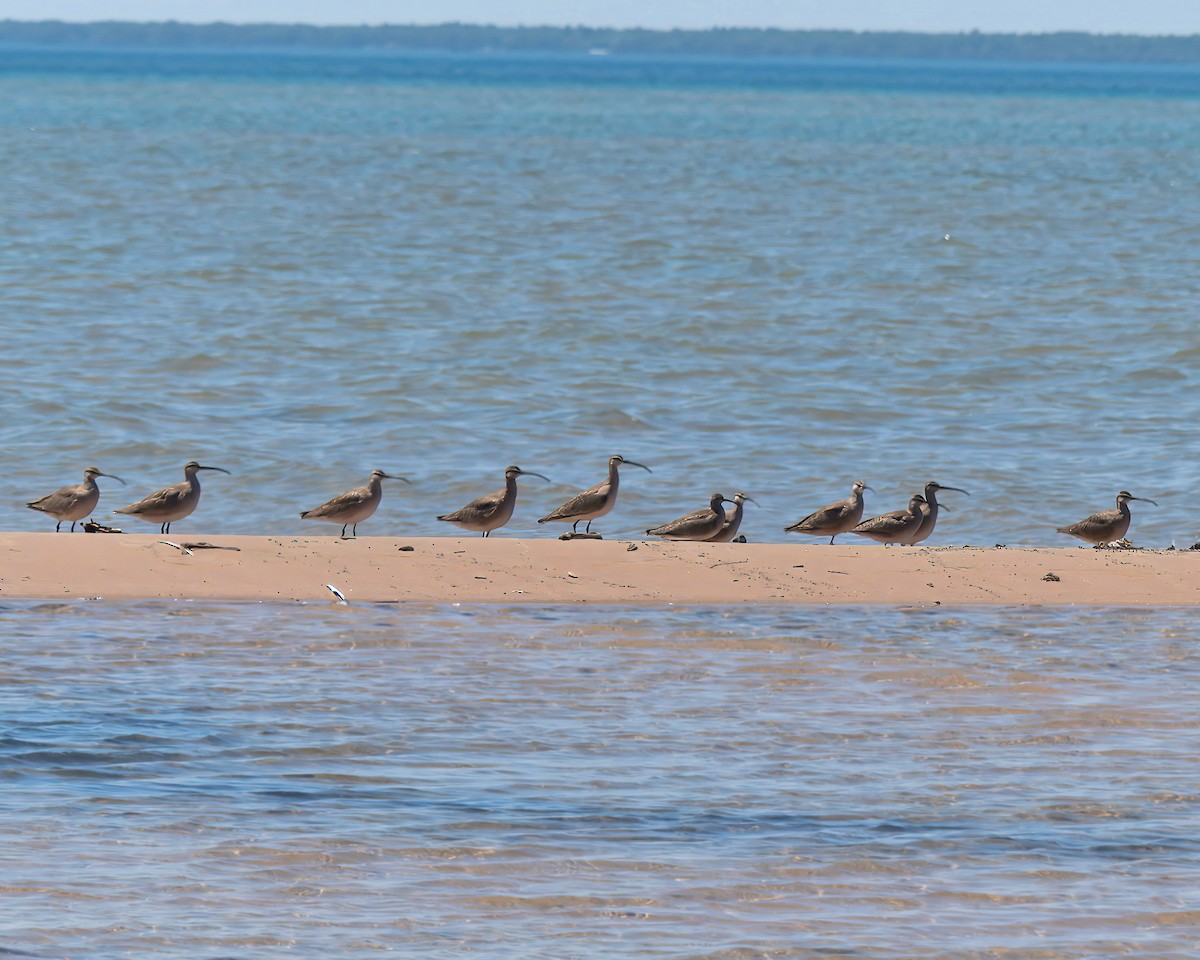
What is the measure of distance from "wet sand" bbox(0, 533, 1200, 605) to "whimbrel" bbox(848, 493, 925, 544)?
0.80 metres

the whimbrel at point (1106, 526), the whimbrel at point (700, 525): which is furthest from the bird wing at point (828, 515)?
the whimbrel at point (1106, 526)

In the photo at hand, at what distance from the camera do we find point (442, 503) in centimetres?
1638

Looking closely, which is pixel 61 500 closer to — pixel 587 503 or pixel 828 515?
pixel 587 503

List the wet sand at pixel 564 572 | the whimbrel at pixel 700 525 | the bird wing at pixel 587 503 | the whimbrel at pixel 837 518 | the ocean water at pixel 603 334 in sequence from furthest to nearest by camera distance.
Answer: the ocean water at pixel 603 334 < the bird wing at pixel 587 503 < the whimbrel at pixel 837 518 < the whimbrel at pixel 700 525 < the wet sand at pixel 564 572

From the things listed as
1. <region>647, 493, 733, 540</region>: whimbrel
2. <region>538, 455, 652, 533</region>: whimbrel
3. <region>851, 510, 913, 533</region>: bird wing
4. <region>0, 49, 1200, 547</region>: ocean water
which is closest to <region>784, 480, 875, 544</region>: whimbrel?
<region>851, 510, 913, 533</region>: bird wing

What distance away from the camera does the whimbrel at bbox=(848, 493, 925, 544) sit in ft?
45.1

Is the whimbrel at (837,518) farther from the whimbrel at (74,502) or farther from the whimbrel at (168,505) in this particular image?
the whimbrel at (74,502)

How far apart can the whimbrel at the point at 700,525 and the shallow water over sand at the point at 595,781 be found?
2027 mm

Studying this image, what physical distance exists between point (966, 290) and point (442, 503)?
1941 centimetres

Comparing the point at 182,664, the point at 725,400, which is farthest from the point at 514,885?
the point at 725,400

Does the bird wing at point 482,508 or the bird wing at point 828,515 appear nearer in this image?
the bird wing at point 482,508

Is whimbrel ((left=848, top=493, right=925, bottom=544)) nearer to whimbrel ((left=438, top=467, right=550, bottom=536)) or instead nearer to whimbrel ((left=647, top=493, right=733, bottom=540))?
whimbrel ((left=647, top=493, right=733, bottom=540))

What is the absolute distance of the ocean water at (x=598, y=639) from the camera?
7.00 metres

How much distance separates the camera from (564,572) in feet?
39.8
